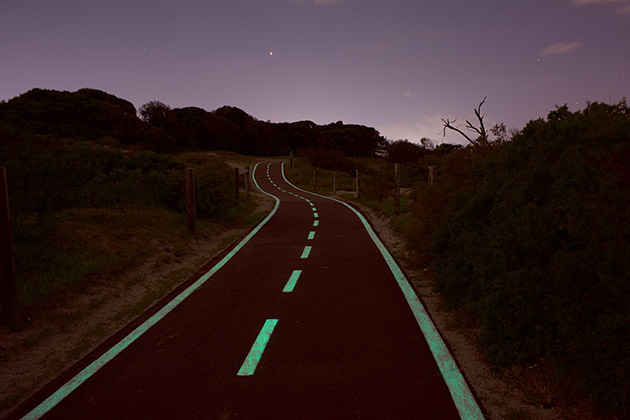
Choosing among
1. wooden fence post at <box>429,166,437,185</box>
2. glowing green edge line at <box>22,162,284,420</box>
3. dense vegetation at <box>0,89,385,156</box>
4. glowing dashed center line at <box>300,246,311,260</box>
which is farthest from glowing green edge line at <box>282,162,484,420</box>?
dense vegetation at <box>0,89,385,156</box>

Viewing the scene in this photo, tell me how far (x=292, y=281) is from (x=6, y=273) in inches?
179

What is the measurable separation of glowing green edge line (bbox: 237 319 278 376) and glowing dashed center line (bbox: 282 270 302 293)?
1.46 m

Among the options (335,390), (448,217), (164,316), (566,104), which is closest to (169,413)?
(335,390)

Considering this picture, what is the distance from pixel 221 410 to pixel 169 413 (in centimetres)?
46

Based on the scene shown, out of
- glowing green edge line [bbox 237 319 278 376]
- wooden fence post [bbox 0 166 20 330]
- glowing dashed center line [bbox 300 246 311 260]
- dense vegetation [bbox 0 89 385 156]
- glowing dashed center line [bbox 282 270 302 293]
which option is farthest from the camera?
dense vegetation [bbox 0 89 385 156]

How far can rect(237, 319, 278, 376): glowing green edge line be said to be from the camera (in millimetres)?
3997

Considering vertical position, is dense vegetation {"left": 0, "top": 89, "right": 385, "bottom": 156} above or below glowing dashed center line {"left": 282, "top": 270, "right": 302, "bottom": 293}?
above

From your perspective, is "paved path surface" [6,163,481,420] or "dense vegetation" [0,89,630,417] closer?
"dense vegetation" [0,89,630,417]

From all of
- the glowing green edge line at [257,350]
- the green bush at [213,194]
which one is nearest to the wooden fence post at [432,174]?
the green bush at [213,194]

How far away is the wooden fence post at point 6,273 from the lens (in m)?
5.22

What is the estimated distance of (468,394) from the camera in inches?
140

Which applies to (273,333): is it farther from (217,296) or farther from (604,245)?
(604,245)

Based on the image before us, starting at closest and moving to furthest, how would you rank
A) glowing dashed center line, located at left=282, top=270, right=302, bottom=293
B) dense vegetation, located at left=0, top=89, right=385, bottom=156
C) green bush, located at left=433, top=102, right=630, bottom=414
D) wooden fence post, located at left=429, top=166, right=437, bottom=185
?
1. green bush, located at left=433, top=102, right=630, bottom=414
2. glowing dashed center line, located at left=282, top=270, right=302, bottom=293
3. wooden fence post, located at left=429, top=166, right=437, bottom=185
4. dense vegetation, located at left=0, top=89, right=385, bottom=156

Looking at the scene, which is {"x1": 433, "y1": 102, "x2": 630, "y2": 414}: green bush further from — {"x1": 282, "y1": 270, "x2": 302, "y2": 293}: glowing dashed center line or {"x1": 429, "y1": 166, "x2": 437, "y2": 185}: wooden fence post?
{"x1": 429, "y1": 166, "x2": 437, "y2": 185}: wooden fence post
